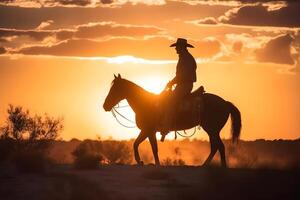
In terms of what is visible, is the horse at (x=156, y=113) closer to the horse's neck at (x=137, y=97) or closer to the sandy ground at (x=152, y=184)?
the horse's neck at (x=137, y=97)

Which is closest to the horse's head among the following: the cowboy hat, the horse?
the horse

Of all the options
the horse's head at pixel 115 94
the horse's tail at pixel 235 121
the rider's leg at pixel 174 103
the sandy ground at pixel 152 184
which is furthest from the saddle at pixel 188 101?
the sandy ground at pixel 152 184

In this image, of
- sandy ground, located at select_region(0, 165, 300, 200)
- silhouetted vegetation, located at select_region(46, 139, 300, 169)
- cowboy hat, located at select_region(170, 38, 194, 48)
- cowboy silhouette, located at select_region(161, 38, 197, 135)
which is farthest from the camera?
silhouetted vegetation, located at select_region(46, 139, 300, 169)

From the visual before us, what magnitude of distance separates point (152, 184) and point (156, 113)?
5.75 metres

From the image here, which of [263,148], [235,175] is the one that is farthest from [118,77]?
[263,148]

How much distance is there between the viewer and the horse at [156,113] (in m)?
26.3

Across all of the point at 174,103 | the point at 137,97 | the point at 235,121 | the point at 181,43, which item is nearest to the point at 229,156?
the point at 235,121

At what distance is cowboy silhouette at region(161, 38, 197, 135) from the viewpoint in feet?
84.9

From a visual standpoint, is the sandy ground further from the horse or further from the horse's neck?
the horse's neck

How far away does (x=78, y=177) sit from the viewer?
21844 millimetres

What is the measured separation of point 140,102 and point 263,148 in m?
54.5

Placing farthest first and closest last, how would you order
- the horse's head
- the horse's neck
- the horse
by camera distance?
the horse's head, the horse's neck, the horse

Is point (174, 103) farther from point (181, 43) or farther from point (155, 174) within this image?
point (155, 174)

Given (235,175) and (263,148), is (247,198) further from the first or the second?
(263,148)
